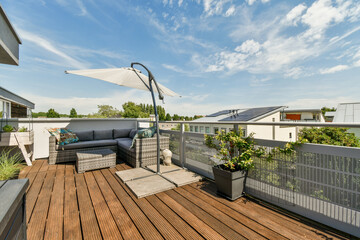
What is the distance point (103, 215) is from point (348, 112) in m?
20.3

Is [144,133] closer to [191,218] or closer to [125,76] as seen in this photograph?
[125,76]

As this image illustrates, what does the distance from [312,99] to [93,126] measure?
3440cm

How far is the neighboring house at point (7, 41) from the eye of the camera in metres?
1.25

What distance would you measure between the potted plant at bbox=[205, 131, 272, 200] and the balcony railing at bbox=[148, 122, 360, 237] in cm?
11

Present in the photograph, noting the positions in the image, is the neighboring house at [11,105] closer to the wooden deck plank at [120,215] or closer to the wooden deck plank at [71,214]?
the wooden deck plank at [71,214]

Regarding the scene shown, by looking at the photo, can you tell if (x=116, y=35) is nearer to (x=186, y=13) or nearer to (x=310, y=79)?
(x=186, y=13)

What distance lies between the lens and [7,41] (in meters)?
1.36

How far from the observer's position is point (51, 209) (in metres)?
2.07

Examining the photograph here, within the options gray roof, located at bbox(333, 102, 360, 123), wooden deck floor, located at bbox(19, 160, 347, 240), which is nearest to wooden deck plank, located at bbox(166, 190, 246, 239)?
wooden deck floor, located at bbox(19, 160, 347, 240)

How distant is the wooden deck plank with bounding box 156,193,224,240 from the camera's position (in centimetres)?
161

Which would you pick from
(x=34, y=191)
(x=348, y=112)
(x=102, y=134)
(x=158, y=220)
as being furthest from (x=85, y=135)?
(x=348, y=112)

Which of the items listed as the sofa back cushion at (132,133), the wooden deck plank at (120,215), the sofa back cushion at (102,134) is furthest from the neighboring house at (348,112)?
the wooden deck plank at (120,215)

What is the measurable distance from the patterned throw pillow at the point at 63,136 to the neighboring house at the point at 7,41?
3.17m

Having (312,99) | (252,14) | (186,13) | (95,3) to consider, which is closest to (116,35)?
(95,3)
